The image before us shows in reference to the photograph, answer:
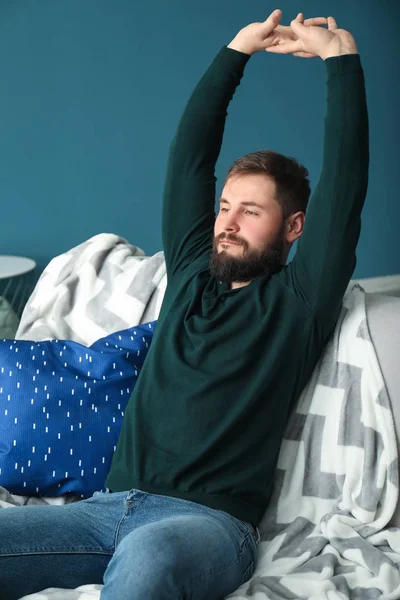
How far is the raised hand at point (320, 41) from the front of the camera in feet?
4.95

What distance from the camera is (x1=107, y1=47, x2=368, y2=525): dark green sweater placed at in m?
1.45

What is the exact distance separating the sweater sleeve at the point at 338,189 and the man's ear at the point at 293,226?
8.4 inches

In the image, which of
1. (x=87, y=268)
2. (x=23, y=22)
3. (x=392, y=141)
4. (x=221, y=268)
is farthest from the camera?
(x=392, y=141)

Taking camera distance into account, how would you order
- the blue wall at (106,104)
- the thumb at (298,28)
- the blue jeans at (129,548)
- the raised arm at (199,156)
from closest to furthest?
the blue jeans at (129,548), the thumb at (298,28), the raised arm at (199,156), the blue wall at (106,104)

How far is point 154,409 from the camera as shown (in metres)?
1.51

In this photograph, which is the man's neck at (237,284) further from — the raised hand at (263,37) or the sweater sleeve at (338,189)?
the raised hand at (263,37)

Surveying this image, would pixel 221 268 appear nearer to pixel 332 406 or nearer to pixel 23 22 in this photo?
pixel 332 406

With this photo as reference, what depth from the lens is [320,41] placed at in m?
1.53

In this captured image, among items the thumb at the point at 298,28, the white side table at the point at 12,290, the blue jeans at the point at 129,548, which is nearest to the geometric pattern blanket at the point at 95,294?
the white side table at the point at 12,290

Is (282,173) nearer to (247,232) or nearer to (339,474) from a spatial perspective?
(247,232)

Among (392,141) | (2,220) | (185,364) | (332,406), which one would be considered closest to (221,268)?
(185,364)

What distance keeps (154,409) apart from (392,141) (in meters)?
2.56

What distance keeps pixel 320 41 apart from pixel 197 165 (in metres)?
0.36

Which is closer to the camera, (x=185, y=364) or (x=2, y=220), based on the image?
(x=185, y=364)
